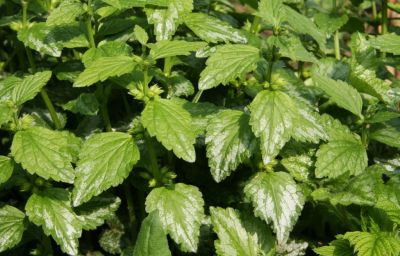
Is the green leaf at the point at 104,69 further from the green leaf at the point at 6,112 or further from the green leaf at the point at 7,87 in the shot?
the green leaf at the point at 7,87

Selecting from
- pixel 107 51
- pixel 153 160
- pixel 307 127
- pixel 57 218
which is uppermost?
pixel 107 51

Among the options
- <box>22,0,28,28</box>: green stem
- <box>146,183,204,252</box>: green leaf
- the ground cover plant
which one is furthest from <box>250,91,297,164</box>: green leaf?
<box>22,0,28,28</box>: green stem

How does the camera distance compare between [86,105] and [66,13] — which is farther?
[86,105]

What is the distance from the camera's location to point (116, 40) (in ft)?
9.34

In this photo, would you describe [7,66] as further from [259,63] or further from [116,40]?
[259,63]

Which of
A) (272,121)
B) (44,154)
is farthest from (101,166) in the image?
(272,121)

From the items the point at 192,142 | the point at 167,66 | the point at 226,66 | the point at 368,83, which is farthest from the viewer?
the point at 368,83

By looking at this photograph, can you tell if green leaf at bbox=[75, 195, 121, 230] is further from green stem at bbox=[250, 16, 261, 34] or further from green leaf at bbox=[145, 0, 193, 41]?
green stem at bbox=[250, 16, 261, 34]

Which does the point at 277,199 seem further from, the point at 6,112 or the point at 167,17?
the point at 6,112

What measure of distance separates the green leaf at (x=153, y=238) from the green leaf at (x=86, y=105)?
26.0 inches

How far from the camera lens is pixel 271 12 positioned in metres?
2.53

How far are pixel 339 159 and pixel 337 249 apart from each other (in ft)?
1.25

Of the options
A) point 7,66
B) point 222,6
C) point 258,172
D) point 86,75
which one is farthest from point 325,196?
point 7,66

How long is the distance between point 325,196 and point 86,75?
110 cm
